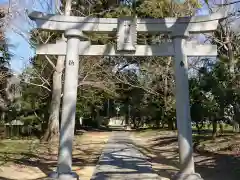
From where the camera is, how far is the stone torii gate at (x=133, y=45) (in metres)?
9.12

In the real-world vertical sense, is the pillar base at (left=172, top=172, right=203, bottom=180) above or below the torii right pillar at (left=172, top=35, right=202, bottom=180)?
below

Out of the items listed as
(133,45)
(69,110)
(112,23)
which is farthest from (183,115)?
(112,23)

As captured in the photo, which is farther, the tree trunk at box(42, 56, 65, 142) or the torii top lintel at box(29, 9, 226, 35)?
the tree trunk at box(42, 56, 65, 142)

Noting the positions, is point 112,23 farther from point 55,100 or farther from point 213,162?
point 55,100

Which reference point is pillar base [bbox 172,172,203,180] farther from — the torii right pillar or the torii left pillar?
the torii left pillar

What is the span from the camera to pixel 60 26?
30.8ft

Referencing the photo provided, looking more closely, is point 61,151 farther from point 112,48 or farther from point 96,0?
point 96,0

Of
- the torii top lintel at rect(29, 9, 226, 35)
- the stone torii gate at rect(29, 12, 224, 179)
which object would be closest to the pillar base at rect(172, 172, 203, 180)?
the stone torii gate at rect(29, 12, 224, 179)

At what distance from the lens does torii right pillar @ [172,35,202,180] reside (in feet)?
29.2

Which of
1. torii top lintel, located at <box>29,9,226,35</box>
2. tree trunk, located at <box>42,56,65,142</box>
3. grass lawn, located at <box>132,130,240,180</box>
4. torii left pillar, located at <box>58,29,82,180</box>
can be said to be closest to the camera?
torii left pillar, located at <box>58,29,82,180</box>

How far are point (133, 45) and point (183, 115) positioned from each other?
231 centimetres

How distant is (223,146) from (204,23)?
7.11 metres

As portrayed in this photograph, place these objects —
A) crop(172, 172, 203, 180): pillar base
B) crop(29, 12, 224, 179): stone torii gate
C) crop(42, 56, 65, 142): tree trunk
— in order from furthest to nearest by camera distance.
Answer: crop(42, 56, 65, 142): tree trunk → crop(29, 12, 224, 179): stone torii gate → crop(172, 172, 203, 180): pillar base

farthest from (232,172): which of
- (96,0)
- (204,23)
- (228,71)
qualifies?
(96,0)
